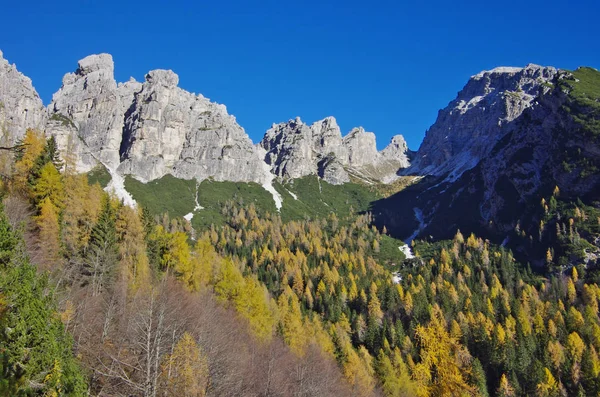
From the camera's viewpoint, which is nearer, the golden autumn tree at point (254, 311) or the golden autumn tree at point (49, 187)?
the golden autumn tree at point (49, 187)

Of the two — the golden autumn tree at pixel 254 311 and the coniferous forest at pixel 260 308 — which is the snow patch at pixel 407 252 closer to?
the coniferous forest at pixel 260 308

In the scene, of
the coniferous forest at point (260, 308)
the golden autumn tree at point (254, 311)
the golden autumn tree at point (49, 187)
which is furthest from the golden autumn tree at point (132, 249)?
the golden autumn tree at point (254, 311)

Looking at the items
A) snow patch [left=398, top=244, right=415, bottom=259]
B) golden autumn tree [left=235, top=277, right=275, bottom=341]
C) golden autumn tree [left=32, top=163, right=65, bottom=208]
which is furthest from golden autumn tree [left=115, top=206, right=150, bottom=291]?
snow patch [left=398, top=244, right=415, bottom=259]

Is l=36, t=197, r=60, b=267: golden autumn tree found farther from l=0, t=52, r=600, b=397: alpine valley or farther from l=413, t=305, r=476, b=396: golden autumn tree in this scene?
l=413, t=305, r=476, b=396: golden autumn tree

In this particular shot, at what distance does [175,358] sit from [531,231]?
7460 inches

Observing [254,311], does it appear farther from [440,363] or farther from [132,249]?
[440,363]

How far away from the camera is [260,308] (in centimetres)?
6100

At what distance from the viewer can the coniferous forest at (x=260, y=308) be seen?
69.3 feet

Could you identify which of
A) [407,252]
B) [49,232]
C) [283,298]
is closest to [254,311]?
[49,232]

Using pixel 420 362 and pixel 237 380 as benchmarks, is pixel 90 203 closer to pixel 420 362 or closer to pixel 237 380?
pixel 237 380

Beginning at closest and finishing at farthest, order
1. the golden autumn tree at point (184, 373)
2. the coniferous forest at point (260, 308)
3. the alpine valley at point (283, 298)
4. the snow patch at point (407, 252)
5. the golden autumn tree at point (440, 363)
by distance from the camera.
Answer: the coniferous forest at point (260, 308) < the alpine valley at point (283, 298) < the golden autumn tree at point (184, 373) < the golden autumn tree at point (440, 363) < the snow patch at point (407, 252)

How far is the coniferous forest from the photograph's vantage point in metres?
21.1

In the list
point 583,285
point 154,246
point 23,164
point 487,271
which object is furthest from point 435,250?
point 23,164

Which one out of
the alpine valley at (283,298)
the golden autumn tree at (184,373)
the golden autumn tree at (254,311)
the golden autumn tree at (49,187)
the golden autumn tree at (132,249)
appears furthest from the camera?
the golden autumn tree at (254,311)
